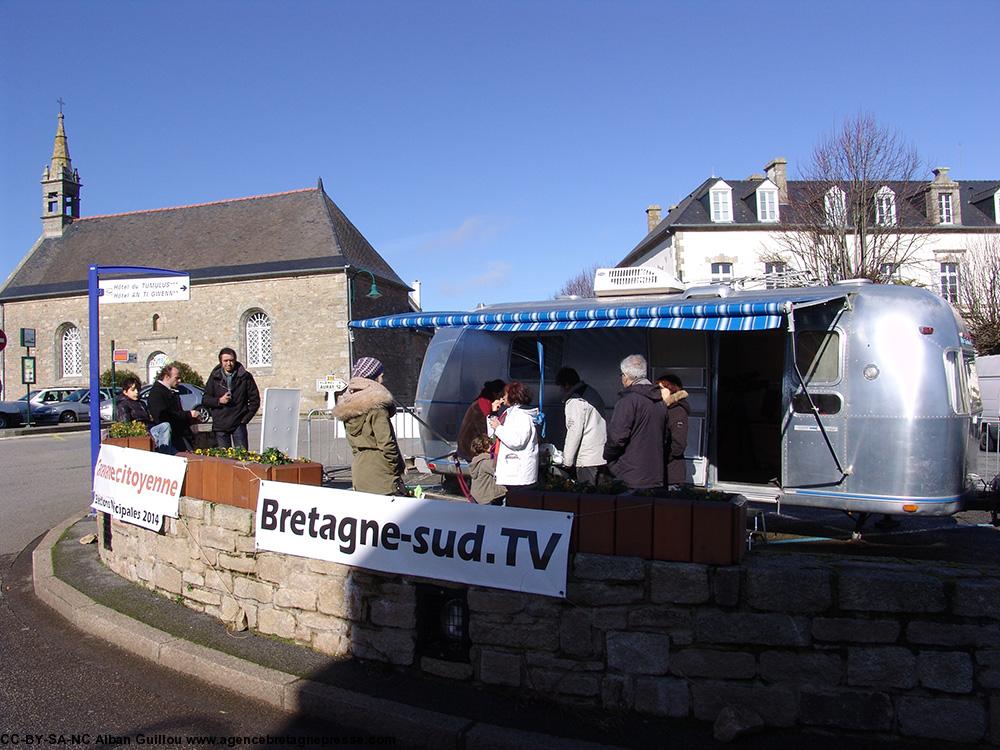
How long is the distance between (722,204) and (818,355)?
32.2 metres

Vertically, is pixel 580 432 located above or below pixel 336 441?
above

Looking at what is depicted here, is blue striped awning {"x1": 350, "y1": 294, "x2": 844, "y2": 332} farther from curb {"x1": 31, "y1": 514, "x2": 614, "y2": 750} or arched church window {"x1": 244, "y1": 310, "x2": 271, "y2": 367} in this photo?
arched church window {"x1": 244, "y1": 310, "x2": 271, "y2": 367}

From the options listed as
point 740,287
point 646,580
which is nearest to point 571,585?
point 646,580

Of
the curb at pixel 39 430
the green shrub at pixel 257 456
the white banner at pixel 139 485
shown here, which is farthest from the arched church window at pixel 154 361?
the green shrub at pixel 257 456

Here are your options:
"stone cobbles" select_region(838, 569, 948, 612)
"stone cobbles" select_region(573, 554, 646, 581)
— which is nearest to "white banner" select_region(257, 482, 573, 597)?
"stone cobbles" select_region(573, 554, 646, 581)

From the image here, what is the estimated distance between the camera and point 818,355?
727cm

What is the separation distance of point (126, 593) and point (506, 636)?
3470 mm

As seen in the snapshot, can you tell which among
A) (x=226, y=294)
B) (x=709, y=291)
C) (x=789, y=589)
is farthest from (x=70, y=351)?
(x=789, y=589)

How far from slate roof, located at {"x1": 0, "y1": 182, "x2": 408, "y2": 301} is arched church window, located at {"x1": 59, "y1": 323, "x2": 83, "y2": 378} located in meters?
2.24

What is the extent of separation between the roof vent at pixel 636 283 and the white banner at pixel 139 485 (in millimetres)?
5455

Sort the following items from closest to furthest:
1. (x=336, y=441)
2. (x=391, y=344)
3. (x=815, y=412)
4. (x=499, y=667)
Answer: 1. (x=499, y=667)
2. (x=815, y=412)
3. (x=336, y=441)
4. (x=391, y=344)

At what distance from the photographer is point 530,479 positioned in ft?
19.2

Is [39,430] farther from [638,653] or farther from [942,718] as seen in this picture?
[942,718]

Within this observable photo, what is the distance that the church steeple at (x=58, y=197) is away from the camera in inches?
1759
